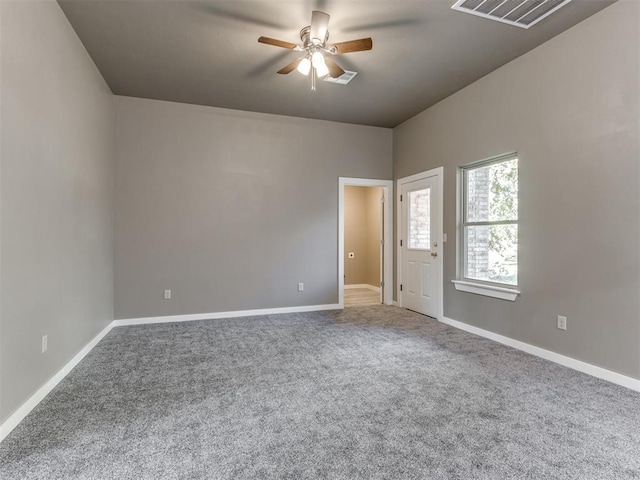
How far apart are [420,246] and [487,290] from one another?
1.39m

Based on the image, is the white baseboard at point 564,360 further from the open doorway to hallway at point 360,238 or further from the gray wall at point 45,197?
the gray wall at point 45,197

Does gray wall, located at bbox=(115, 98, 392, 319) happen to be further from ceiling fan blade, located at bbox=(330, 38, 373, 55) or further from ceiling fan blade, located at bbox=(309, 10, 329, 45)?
ceiling fan blade, located at bbox=(330, 38, 373, 55)

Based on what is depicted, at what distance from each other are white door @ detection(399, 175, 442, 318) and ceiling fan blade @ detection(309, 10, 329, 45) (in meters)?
2.62

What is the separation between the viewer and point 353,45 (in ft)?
8.72

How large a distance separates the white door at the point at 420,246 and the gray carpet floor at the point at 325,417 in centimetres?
140

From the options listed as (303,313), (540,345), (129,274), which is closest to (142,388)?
(129,274)

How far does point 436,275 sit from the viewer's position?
4.62 m

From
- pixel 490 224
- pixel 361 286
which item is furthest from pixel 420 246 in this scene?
pixel 361 286

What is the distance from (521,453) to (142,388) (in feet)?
8.29

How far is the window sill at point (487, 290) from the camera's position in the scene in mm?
3497

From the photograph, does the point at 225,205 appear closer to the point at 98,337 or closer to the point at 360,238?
the point at 98,337

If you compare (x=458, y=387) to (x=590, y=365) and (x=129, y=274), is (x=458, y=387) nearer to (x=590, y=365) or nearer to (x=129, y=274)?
(x=590, y=365)

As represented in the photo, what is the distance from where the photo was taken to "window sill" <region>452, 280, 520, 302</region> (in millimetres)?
3497

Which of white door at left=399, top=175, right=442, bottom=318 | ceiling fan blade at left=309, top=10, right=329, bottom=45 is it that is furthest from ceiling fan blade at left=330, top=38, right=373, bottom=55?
white door at left=399, top=175, right=442, bottom=318
